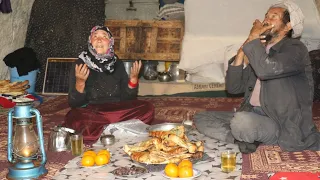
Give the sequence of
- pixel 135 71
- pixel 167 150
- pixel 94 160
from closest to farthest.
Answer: pixel 167 150
pixel 94 160
pixel 135 71

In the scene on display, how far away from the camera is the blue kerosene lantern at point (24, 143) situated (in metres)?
2.91

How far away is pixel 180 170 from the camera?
114 inches

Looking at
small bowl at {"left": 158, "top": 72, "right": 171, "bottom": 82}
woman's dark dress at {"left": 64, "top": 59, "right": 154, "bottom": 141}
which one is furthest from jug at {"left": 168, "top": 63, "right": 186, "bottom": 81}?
woman's dark dress at {"left": 64, "top": 59, "right": 154, "bottom": 141}

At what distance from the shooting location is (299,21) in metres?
3.57

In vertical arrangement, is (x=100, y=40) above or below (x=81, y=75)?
above

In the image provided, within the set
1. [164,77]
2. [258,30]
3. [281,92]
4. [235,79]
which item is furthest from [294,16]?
[164,77]

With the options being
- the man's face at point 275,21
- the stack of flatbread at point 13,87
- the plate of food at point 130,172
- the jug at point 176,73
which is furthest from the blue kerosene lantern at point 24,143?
the jug at point 176,73

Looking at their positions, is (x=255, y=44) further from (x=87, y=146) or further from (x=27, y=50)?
(x=27, y=50)

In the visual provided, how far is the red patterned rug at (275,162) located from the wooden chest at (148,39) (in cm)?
351

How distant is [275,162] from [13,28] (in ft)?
15.5

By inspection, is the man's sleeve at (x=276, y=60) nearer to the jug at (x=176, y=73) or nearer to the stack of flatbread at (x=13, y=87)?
the stack of flatbread at (x=13, y=87)

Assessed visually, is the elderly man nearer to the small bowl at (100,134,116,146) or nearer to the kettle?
the small bowl at (100,134,116,146)

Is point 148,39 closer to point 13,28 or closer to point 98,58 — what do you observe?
point 13,28

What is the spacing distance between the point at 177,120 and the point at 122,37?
2.54 meters
